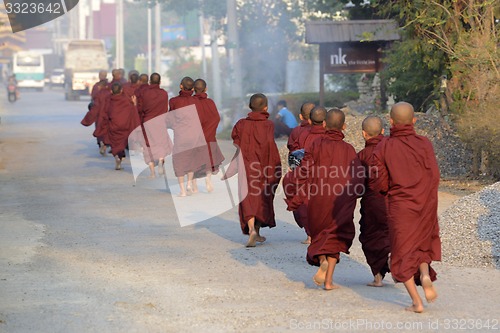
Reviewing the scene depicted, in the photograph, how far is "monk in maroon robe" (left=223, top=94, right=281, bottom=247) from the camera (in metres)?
10.5

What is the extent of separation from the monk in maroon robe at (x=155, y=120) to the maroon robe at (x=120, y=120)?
1.60m

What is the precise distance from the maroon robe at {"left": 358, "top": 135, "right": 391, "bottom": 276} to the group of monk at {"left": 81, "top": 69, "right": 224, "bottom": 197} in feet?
19.2

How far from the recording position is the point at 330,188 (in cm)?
820

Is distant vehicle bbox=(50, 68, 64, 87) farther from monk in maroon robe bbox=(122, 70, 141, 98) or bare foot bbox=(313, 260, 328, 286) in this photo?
bare foot bbox=(313, 260, 328, 286)

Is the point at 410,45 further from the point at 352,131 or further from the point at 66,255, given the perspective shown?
the point at 66,255

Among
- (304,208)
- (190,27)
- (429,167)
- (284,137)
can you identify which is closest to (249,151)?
(304,208)

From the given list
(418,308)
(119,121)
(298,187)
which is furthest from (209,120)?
(418,308)

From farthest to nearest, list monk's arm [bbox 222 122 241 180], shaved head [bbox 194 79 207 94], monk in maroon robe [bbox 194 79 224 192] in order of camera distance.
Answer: monk in maroon robe [bbox 194 79 224 192] < shaved head [bbox 194 79 207 94] < monk's arm [bbox 222 122 241 180]

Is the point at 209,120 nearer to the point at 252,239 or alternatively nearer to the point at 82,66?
the point at 252,239

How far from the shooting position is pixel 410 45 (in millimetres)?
16406

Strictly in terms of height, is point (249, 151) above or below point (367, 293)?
above

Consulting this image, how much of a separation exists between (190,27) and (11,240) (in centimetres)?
6102

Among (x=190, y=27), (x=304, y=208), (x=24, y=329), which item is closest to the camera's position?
(x=24, y=329)

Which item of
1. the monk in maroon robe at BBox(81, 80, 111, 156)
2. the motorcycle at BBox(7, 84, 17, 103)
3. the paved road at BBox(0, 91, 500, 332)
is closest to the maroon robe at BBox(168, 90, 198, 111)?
the paved road at BBox(0, 91, 500, 332)
